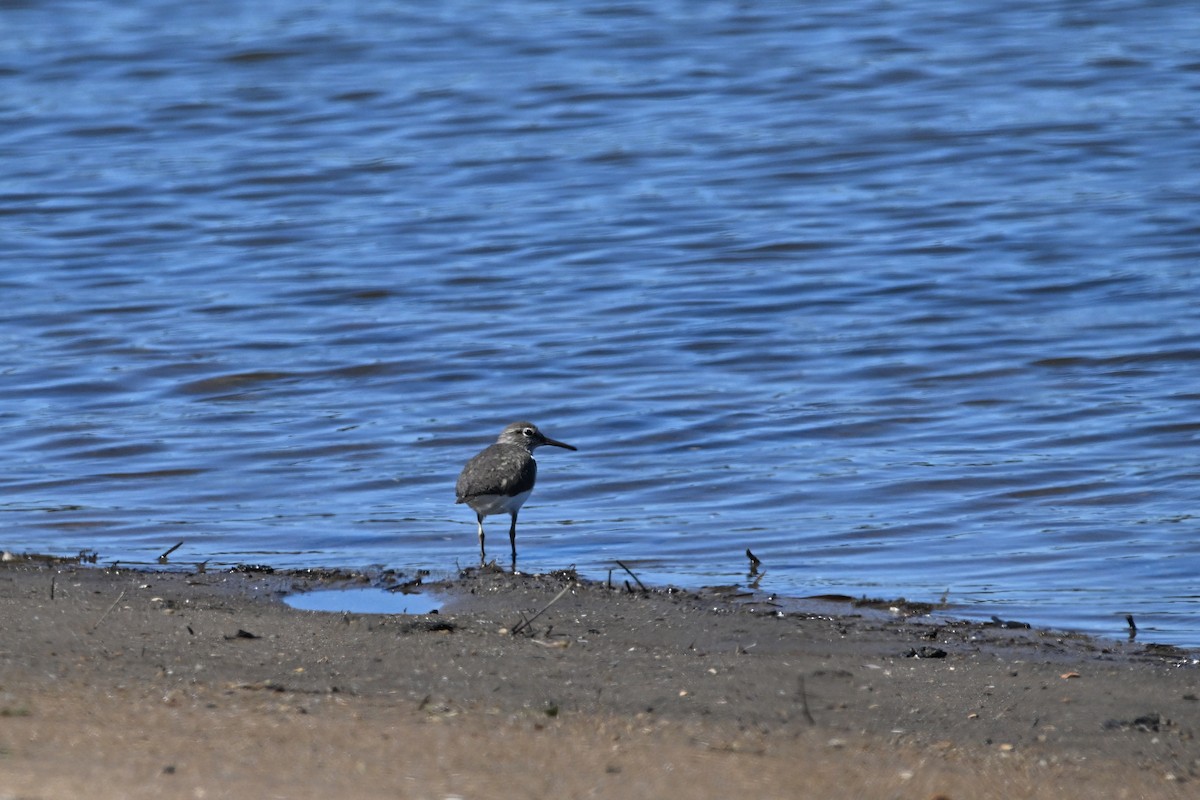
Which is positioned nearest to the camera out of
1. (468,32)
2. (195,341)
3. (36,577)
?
(36,577)

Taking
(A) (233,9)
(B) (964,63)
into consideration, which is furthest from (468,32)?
(B) (964,63)

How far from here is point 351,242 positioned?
686 inches

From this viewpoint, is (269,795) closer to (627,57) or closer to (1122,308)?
(1122,308)

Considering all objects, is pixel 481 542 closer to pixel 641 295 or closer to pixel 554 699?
pixel 554 699

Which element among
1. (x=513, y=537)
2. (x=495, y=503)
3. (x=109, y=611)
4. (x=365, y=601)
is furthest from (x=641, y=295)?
(x=109, y=611)

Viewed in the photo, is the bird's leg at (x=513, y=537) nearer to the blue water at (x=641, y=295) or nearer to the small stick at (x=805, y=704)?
the blue water at (x=641, y=295)

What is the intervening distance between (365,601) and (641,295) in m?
7.58

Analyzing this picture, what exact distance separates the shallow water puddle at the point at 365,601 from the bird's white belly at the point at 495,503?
44.8 inches

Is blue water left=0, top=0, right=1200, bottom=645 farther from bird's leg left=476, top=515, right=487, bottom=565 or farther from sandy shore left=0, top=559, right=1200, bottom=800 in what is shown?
sandy shore left=0, top=559, right=1200, bottom=800

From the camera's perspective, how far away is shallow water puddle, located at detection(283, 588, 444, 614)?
311 inches

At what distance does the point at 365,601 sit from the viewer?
8102 millimetres

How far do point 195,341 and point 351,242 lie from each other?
3627mm

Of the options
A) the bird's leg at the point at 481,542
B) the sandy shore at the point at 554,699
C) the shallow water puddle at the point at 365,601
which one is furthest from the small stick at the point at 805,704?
the bird's leg at the point at 481,542

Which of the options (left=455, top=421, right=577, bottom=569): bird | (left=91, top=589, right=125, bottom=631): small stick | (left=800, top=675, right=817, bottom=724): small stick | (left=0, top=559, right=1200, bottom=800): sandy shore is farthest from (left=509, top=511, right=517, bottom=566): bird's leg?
(left=800, top=675, right=817, bottom=724): small stick
